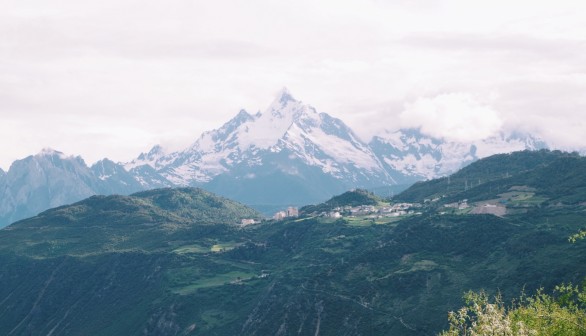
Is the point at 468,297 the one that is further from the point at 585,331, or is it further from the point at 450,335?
the point at 585,331

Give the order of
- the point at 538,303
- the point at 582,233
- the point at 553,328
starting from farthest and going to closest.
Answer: the point at 538,303 < the point at 553,328 < the point at 582,233

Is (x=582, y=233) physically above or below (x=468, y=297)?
above

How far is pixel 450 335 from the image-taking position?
285 ft

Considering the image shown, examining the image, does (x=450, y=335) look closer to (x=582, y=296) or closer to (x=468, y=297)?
(x=468, y=297)

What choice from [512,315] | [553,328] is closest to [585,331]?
[553,328]

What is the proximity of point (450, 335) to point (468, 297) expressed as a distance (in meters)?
5.12

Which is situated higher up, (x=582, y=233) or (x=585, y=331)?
(x=582, y=233)

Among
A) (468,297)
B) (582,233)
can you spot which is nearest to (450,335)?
(468,297)

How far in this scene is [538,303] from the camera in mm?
88250

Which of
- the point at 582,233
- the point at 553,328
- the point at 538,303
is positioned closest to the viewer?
the point at 582,233

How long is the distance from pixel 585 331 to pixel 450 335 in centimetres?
1385

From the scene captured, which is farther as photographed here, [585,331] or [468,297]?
[468,297]

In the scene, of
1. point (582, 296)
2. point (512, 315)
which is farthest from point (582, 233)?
point (512, 315)

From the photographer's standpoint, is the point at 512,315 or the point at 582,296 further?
the point at 512,315
